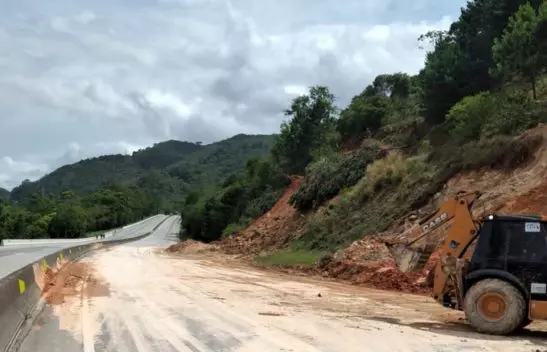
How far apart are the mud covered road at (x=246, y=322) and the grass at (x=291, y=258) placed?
1118cm

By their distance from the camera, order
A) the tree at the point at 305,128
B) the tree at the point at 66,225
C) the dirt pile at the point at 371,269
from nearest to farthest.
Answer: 1. the dirt pile at the point at 371,269
2. the tree at the point at 305,128
3. the tree at the point at 66,225

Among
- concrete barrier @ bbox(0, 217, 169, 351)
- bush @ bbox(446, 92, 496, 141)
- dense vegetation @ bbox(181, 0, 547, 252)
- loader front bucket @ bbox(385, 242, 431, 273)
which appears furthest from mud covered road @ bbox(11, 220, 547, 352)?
bush @ bbox(446, 92, 496, 141)

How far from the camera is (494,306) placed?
12023mm

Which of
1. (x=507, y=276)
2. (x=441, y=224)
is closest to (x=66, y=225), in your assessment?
(x=441, y=224)

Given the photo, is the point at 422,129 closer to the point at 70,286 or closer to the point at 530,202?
the point at 530,202

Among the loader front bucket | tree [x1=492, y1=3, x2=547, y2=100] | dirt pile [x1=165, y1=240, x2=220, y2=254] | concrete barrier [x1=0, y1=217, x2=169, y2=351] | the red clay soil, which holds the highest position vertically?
tree [x1=492, y1=3, x2=547, y2=100]

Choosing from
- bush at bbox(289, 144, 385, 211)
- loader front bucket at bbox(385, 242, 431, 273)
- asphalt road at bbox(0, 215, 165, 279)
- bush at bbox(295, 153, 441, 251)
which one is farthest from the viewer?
bush at bbox(289, 144, 385, 211)

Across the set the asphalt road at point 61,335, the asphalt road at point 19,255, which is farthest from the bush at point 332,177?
the asphalt road at point 61,335

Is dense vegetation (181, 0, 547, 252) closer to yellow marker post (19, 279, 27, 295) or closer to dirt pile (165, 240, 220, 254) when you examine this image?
dirt pile (165, 240, 220, 254)

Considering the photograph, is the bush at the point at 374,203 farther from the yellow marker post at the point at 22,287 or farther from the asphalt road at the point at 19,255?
the yellow marker post at the point at 22,287

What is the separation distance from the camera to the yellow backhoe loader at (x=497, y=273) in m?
11.8

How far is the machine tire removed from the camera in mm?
11844

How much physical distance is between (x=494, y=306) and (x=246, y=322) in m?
4.88

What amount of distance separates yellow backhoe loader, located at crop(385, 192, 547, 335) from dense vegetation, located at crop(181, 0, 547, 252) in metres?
15.9
